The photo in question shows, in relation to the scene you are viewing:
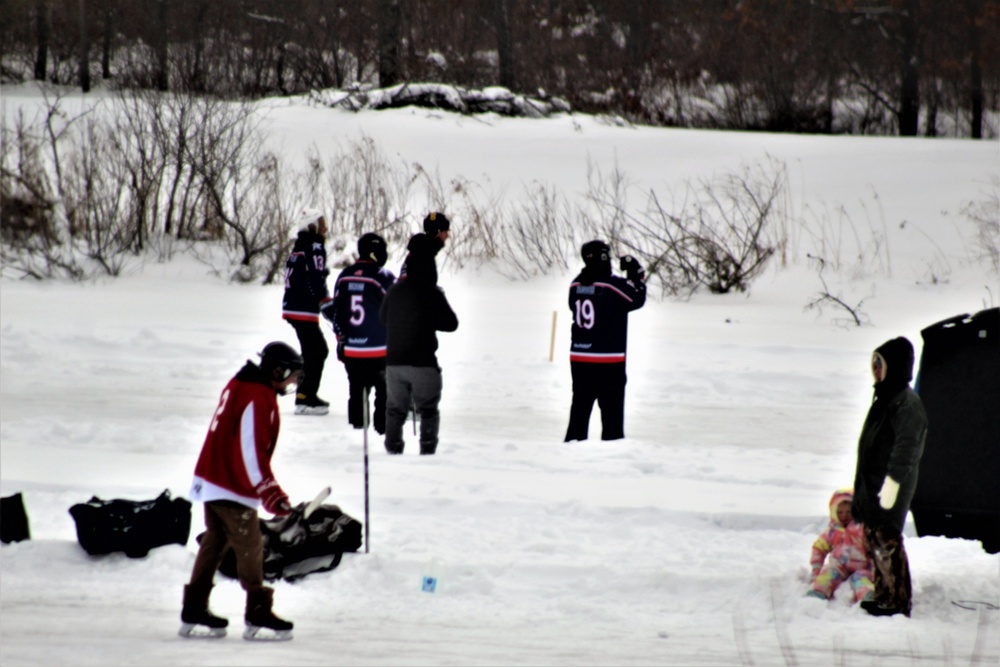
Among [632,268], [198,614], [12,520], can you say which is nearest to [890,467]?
[198,614]

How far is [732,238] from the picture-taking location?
69.4ft

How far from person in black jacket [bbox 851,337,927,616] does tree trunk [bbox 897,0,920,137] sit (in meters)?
30.5

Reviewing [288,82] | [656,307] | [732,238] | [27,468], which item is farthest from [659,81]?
[27,468]

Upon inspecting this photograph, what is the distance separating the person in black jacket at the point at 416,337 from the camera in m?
8.98

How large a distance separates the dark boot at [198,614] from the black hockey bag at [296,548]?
2.72ft

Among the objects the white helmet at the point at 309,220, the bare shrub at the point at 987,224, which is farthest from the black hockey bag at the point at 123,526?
the bare shrub at the point at 987,224

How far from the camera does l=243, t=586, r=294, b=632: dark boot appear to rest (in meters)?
5.47

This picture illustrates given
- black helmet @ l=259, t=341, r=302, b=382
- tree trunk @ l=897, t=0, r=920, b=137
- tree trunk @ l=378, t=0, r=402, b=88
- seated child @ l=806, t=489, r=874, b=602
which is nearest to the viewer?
black helmet @ l=259, t=341, r=302, b=382

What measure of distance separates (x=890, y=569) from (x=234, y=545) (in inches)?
124

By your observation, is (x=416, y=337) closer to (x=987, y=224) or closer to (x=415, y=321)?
(x=415, y=321)

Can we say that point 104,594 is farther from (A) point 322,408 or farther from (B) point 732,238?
(B) point 732,238

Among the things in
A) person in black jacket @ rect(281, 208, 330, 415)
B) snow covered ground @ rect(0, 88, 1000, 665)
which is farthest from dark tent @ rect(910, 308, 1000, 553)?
person in black jacket @ rect(281, 208, 330, 415)

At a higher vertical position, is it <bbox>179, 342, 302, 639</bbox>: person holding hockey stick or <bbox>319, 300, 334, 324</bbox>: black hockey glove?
<bbox>319, 300, 334, 324</bbox>: black hockey glove

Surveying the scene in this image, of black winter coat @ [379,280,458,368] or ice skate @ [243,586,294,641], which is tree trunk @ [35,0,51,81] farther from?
ice skate @ [243,586,294,641]
